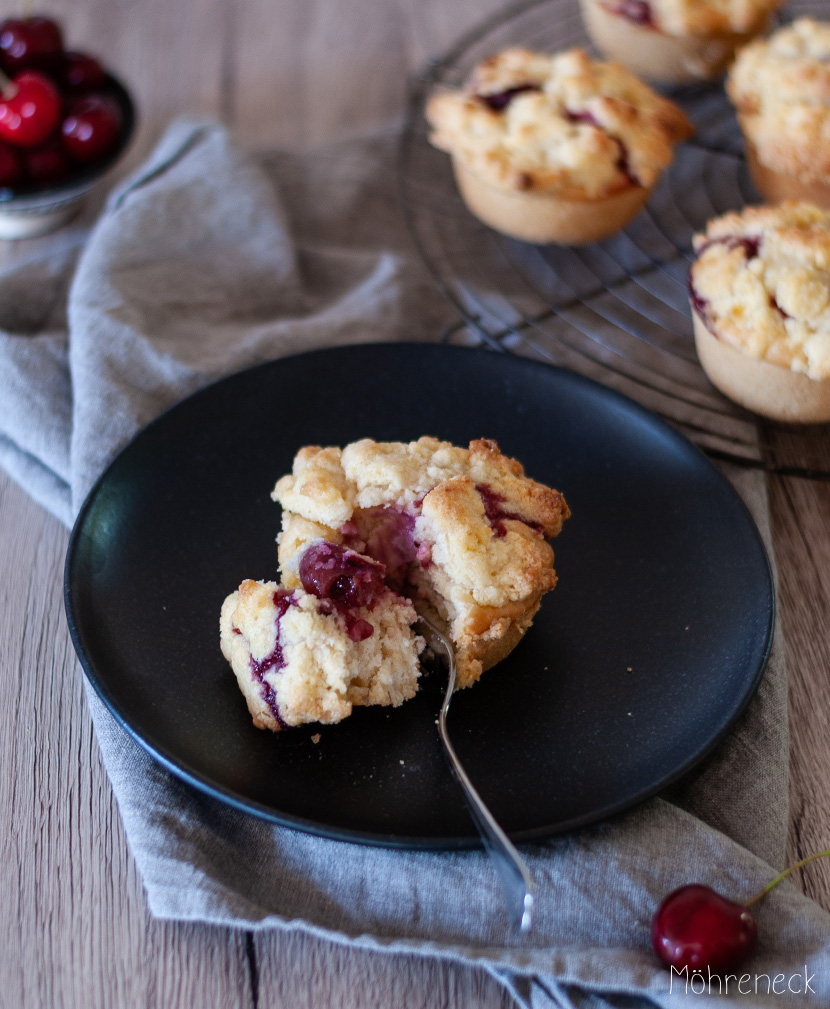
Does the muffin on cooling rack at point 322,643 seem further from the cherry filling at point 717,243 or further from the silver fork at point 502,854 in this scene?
the cherry filling at point 717,243

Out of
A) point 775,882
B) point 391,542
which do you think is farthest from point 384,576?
point 775,882

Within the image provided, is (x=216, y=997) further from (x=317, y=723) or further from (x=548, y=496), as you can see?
(x=548, y=496)

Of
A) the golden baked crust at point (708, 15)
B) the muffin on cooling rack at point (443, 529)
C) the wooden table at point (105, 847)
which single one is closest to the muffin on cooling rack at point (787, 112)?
the golden baked crust at point (708, 15)

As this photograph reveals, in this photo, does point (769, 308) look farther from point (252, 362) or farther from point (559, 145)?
point (252, 362)

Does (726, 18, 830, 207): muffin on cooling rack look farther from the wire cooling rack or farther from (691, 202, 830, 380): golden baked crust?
(691, 202, 830, 380): golden baked crust

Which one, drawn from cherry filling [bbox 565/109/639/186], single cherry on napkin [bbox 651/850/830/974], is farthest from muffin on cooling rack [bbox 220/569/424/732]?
cherry filling [bbox 565/109/639/186]
